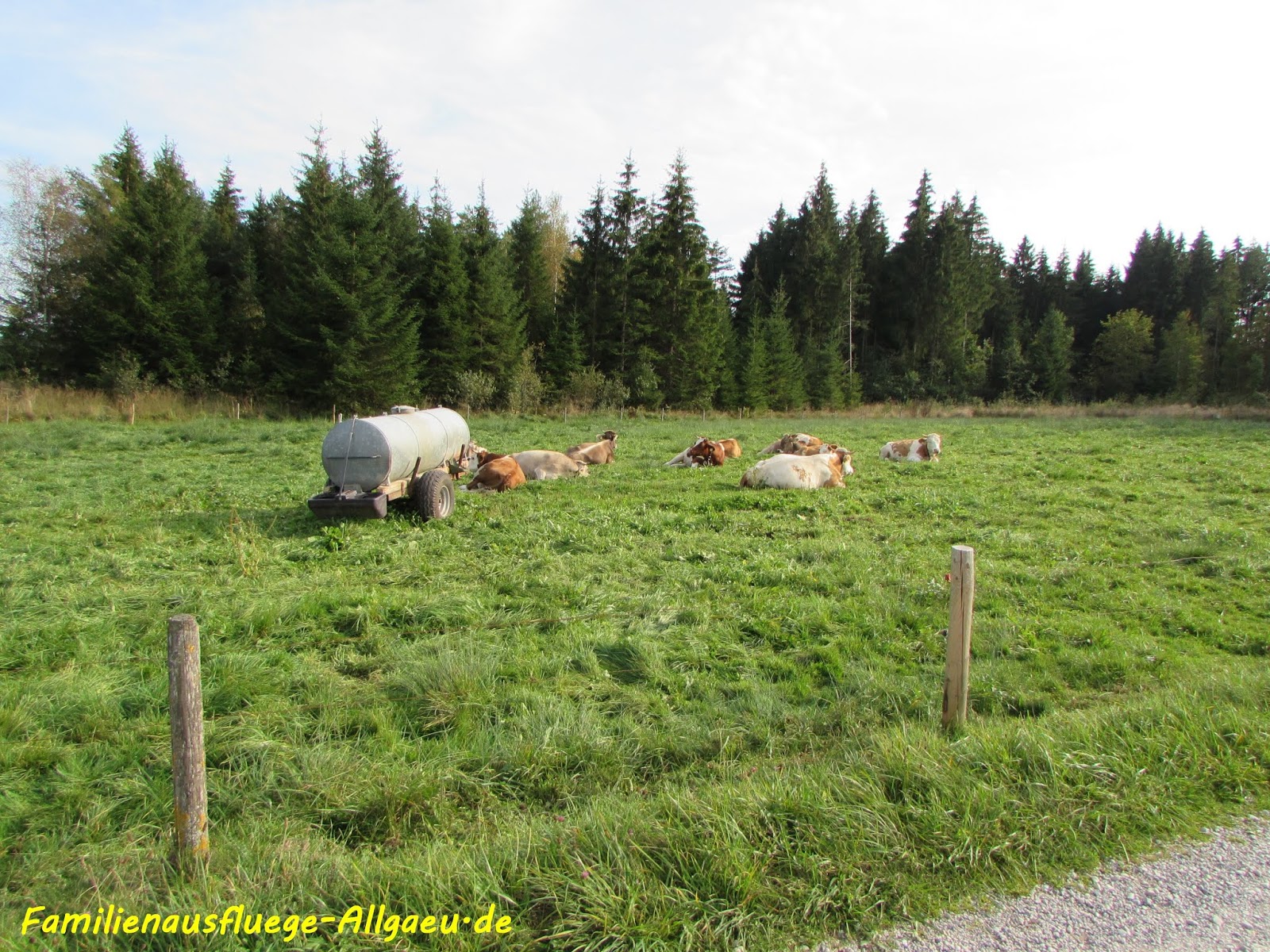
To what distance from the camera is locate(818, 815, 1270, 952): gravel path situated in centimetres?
252

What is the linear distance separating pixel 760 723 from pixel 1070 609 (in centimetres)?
381

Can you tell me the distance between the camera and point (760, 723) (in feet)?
14.0

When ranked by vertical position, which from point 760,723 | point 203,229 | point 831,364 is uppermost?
point 203,229

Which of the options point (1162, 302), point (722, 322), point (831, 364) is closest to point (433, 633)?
point (722, 322)

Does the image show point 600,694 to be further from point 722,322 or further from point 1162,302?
point 1162,302

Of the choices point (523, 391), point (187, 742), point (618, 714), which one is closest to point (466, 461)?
point (618, 714)

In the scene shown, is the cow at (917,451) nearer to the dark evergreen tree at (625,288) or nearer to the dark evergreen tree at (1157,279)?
the dark evergreen tree at (625,288)

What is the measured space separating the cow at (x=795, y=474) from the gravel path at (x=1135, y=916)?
30.8 feet

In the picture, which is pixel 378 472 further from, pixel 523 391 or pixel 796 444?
pixel 523 391

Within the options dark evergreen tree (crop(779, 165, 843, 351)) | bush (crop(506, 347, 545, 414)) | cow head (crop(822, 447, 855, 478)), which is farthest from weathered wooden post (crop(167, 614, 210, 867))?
dark evergreen tree (crop(779, 165, 843, 351))

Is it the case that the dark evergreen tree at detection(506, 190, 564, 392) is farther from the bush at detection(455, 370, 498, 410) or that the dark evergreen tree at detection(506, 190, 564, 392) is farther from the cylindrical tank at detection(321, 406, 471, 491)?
the cylindrical tank at detection(321, 406, 471, 491)

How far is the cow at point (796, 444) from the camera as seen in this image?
16359 mm

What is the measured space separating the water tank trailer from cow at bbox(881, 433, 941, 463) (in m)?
10.7

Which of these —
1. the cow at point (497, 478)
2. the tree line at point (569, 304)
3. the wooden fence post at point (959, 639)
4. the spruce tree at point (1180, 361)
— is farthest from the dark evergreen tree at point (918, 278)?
the wooden fence post at point (959, 639)
